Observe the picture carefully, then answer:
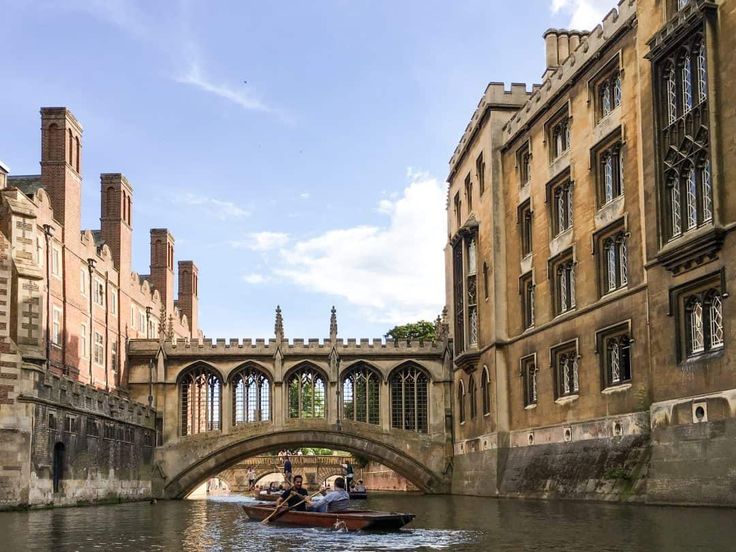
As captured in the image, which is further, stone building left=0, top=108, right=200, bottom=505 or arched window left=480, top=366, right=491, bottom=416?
arched window left=480, top=366, right=491, bottom=416

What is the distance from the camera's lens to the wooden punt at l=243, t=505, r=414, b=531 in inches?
955

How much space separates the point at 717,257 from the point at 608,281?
340 inches

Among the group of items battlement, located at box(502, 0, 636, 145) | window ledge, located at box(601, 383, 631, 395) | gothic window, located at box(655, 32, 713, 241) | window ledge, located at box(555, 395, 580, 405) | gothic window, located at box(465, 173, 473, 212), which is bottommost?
window ledge, located at box(555, 395, 580, 405)

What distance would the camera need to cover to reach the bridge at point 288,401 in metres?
55.9

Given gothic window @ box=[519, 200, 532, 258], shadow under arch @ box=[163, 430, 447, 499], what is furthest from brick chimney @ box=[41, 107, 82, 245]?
gothic window @ box=[519, 200, 532, 258]

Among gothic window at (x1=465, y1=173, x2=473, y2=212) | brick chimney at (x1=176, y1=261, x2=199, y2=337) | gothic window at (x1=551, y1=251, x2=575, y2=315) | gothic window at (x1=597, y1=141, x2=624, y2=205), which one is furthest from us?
brick chimney at (x1=176, y1=261, x2=199, y2=337)

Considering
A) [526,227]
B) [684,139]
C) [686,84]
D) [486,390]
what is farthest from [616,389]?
[486,390]

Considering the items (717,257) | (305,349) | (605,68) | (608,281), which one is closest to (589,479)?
(608,281)

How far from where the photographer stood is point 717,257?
1115 inches

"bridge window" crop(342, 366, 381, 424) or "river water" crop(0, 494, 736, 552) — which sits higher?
"bridge window" crop(342, 366, 381, 424)

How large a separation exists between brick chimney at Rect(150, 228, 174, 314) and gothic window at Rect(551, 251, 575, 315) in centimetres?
3971

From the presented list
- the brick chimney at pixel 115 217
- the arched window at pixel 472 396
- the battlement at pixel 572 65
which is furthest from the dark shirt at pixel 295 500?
the brick chimney at pixel 115 217

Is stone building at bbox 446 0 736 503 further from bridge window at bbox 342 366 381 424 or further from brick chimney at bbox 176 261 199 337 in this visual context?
brick chimney at bbox 176 261 199 337

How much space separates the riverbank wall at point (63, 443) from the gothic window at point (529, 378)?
698 inches
